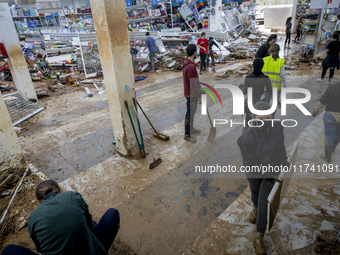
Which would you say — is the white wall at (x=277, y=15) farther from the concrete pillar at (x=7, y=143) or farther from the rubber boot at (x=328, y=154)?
the concrete pillar at (x=7, y=143)

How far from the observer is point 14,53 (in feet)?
24.4

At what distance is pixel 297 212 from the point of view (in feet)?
9.96

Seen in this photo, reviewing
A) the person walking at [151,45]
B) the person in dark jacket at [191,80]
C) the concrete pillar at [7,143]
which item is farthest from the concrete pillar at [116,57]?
the person walking at [151,45]

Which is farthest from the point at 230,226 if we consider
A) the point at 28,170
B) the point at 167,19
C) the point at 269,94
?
the point at 167,19

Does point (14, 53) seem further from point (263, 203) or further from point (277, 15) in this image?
point (277, 15)

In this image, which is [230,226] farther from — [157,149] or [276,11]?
[276,11]

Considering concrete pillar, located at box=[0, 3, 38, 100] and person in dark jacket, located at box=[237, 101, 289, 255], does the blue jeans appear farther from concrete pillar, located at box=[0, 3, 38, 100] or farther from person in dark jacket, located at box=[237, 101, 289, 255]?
concrete pillar, located at box=[0, 3, 38, 100]

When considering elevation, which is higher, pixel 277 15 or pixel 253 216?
pixel 277 15

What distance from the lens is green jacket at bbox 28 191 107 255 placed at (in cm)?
181

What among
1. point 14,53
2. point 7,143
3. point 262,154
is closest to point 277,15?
Answer: point 14,53

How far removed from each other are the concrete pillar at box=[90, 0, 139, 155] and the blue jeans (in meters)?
3.47

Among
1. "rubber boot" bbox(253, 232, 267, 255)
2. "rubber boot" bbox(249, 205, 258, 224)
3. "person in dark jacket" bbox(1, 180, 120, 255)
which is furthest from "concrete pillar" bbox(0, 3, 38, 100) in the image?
"rubber boot" bbox(253, 232, 267, 255)

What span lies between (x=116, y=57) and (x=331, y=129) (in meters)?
3.89

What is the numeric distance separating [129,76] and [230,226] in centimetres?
305
